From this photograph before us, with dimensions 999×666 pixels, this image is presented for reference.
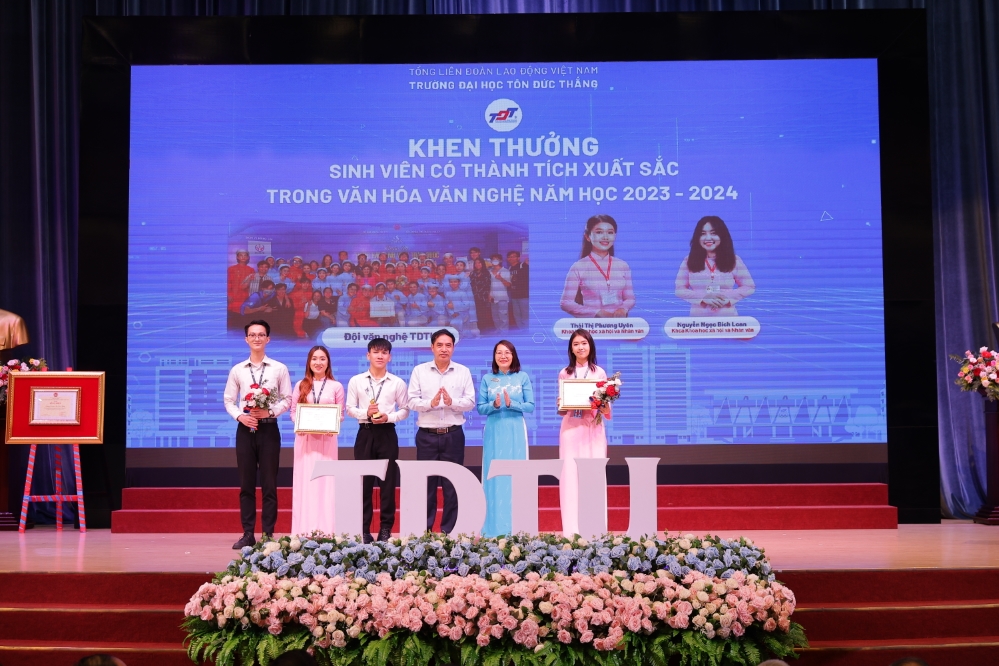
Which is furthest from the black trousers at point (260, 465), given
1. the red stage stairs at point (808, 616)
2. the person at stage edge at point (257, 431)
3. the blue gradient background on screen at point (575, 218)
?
the blue gradient background on screen at point (575, 218)

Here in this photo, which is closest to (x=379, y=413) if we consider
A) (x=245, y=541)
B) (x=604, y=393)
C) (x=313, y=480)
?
(x=313, y=480)

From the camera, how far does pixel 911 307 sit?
323 inches

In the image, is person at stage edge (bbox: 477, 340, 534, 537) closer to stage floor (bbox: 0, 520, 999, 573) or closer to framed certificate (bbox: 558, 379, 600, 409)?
framed certificate (bbox: 558, 379, 600, 409)

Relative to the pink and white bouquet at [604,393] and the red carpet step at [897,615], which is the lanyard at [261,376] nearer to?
the pink and white bouquet at [604,393]

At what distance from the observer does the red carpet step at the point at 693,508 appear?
7.54 meters

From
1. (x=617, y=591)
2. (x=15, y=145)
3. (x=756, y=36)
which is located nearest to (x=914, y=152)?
(x=756, y=36)

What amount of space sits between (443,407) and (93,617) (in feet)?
8.24

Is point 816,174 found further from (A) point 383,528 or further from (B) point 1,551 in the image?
(B) point 1,551

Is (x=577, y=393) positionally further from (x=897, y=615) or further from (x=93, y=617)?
(x=93, y=617)

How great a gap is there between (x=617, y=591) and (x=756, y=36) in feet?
18.7

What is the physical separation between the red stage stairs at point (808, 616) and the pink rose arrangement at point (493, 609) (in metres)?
0.68

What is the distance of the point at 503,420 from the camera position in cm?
655

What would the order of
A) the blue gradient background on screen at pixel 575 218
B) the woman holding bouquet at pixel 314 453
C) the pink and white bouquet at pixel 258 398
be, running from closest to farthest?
the pink and white bouquet at pixel 258 398
the woman holding bouquet at pixel 314 453
the blue gradient background on screen at pixel 575 218

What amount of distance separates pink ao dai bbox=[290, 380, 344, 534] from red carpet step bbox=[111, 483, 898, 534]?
858 millimetres
